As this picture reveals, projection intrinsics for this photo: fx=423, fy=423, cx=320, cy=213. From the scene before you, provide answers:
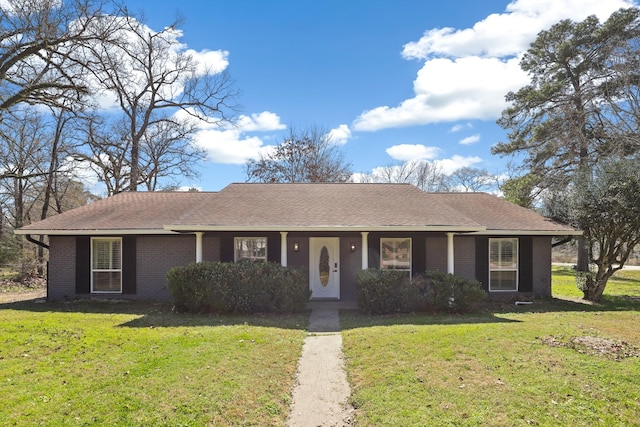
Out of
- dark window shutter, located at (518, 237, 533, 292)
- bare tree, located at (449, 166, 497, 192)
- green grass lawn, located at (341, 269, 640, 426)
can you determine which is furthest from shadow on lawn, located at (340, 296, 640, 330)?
bare tree, located at (449, 166, 497, 192)

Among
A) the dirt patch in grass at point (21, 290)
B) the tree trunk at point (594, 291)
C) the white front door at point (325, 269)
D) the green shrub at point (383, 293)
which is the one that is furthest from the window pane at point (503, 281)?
the dirt patch in grass at point (21, 290)

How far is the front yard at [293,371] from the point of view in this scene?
4695 millimetres

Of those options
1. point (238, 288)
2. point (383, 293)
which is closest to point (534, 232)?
point (383, 293)

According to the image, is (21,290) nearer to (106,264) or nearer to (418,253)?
(106,264)

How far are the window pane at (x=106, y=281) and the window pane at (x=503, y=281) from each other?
1221 centimetres

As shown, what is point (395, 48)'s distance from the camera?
15.7 metres

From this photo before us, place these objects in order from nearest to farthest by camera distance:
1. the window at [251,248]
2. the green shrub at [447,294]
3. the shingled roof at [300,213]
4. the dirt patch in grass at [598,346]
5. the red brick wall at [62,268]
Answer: the dirt patch in grass at [598,346] < the green shrub at [447,294] < the shingled roof at [300,213] < the window at [251,248] < the red brick wall at [62,268]

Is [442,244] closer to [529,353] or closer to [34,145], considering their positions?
[529,353]

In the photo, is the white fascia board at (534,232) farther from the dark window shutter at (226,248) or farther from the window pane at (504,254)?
the dark window shutter at (226,248)

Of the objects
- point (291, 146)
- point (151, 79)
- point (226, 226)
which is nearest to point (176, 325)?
point (226, 226)

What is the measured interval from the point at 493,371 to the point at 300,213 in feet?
26.2

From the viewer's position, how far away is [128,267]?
529 inches

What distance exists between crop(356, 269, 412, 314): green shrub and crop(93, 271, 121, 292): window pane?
8.04 meters

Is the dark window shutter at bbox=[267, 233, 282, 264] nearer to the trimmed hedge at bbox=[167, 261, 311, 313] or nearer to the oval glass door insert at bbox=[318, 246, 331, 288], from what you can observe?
the oval glass door insert at bbox=[318, 246, 331, 288]
